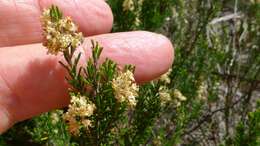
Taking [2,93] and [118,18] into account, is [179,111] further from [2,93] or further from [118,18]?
[2,93]

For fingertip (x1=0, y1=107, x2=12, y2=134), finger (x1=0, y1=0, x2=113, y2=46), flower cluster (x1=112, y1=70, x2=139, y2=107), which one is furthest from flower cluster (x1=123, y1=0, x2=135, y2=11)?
flower cluster (x1=112, y1=70, x2=139, y2=107)

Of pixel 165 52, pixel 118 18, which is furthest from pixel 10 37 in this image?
pixel 118 18

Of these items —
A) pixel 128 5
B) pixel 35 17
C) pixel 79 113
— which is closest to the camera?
pixel 79 113

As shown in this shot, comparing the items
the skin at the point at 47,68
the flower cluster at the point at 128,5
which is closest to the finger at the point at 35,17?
the skin at the point at 47,68

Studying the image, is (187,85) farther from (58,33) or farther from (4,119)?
(58,33)

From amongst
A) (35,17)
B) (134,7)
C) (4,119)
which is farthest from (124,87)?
(134,7)

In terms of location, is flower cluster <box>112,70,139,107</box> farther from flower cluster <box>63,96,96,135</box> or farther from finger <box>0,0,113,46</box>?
finger <box>0,0,113,46</box>
